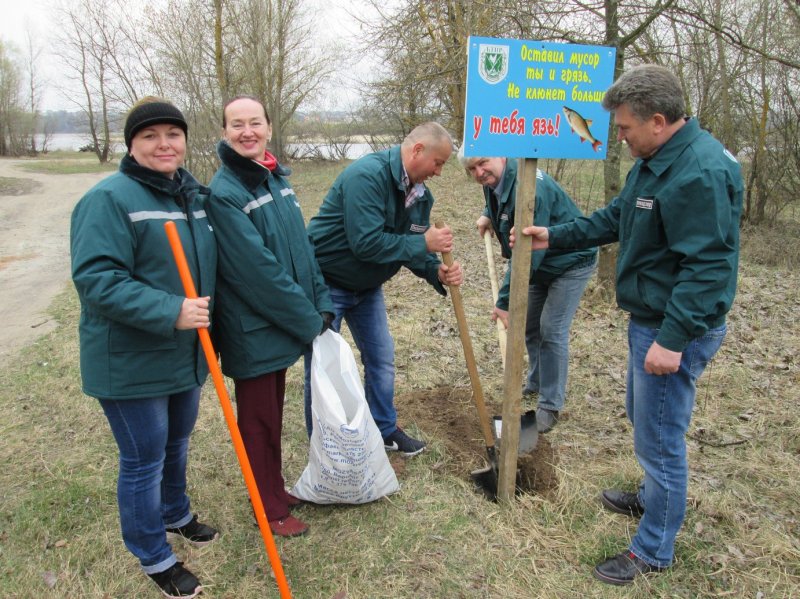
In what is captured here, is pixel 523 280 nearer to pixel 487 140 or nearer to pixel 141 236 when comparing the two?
pixel 487 140

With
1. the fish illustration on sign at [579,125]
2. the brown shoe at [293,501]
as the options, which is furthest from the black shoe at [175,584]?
the fish illustration on sign at [579,125]

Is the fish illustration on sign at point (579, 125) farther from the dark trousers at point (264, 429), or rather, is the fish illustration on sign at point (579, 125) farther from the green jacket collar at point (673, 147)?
the dark trousers at point (264, 429)

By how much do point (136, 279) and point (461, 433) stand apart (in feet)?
8.09

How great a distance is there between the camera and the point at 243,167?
8.45 feet

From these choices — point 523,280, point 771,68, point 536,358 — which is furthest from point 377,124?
point 523,280

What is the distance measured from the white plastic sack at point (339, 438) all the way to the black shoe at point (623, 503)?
115cm

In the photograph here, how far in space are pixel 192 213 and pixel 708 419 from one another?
354 centimetres

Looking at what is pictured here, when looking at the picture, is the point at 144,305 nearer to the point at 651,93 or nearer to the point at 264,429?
the point at 264,429

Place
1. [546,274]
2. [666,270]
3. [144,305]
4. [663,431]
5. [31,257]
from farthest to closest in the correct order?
[31,257], [546,274], [663,431], [666,270], [144,305]

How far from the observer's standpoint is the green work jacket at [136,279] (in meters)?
2.07

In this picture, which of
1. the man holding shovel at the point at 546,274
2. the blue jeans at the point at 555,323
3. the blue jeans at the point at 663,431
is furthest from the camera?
the blue jeans at the point at 555,323

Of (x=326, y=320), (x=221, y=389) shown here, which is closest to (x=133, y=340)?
(x=221, y=389)

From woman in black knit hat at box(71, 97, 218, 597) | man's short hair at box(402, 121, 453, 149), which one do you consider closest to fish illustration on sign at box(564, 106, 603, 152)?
man's short hair at box(402, 121, 453, 149)

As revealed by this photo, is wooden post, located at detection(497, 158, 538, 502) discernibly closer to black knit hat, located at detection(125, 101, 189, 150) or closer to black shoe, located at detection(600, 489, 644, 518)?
black shoe, located at detection(600, 489, 644, 518)
